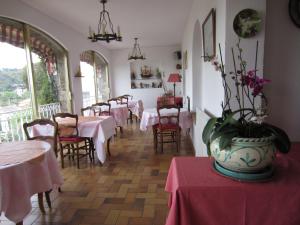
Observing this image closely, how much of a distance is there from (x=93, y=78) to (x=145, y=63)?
7.17 feet

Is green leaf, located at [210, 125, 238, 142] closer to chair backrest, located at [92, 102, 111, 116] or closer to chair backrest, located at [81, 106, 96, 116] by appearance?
chair backrest, located at [81, 106, 96, 116]

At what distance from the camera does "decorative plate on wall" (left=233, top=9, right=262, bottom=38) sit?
1713 mm

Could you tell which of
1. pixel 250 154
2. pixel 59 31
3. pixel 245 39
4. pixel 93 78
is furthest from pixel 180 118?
pixel 93 78

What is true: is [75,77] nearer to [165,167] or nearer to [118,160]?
[118,160]

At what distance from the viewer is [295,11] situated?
1.86 meters

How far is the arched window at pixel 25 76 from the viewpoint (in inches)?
138

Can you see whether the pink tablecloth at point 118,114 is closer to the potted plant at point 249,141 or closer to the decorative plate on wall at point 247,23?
the decorative plate on wall at point 247,23

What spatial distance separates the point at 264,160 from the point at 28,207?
1634 millimetres

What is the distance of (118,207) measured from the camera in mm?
2262

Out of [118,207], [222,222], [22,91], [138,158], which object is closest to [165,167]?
[138,158]

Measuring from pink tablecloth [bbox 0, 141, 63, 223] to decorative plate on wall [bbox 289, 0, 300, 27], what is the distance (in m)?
2.39

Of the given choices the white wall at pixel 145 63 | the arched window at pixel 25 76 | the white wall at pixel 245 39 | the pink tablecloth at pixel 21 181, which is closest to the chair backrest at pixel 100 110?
the arched window at pixel 25 76

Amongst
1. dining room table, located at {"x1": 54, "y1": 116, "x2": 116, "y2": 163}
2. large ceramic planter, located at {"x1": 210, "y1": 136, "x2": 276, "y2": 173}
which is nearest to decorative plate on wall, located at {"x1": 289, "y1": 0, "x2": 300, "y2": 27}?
large ceramic planter, located at {"x1": 210, "y1": 136, "x2": 276, "y2": 173}

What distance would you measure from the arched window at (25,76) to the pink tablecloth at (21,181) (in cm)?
193
